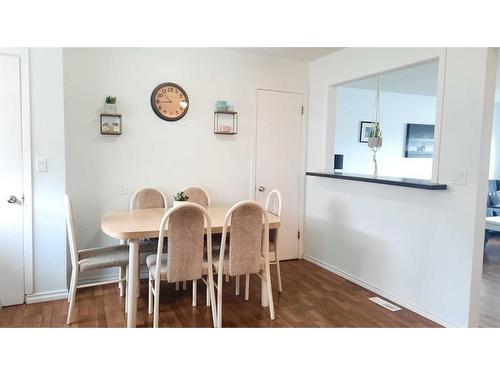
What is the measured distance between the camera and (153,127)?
3.43 metres

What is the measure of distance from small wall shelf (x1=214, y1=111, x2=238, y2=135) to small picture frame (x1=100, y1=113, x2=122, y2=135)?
0.97 metres

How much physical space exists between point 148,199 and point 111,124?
78cm

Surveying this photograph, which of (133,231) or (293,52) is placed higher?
(293,52)

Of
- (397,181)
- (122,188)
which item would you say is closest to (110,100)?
(122,188)

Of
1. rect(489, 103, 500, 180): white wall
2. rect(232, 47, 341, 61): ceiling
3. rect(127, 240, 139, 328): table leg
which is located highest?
rect(232, 47, 341, 61): ceiling

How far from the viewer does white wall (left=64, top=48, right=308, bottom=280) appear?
3.16 metres

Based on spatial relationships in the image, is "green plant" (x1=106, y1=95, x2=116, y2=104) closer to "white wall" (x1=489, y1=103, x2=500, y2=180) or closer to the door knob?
the door knob

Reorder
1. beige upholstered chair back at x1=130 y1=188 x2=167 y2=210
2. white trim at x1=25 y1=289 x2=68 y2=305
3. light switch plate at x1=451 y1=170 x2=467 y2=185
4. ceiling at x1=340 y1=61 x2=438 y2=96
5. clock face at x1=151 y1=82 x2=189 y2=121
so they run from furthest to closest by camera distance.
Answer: ceiling at x1=340 y1=61 x2=438 y2=96
clock face at x1=151 y1=82 x2=189 y2=121
beige upholstered chair back at x1=130 y1=188 x2=167 y2=210
white trim at x1=25 y1=289 x2=68 y2=305
light switch plate at x1=451 y1=170 x2=467 y2=185

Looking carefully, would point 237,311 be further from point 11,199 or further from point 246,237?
point 11,199

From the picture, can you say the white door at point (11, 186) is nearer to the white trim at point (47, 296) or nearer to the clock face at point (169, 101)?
the white trim at point (47, 296)

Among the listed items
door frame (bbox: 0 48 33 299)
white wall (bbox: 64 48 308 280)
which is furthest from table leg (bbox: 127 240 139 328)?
white wall (bbox: 64 48 308 280)

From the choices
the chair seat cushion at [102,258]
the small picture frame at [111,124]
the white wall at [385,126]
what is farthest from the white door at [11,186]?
the white wall at [385,126]
